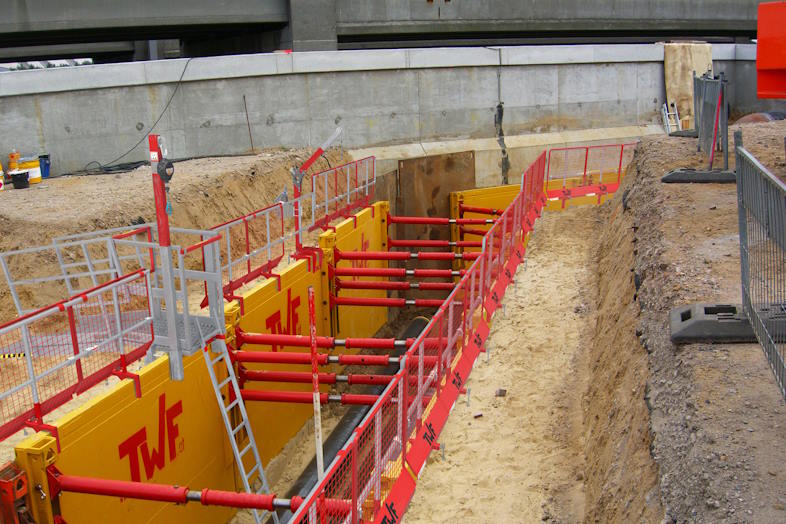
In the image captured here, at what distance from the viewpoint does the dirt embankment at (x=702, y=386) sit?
15.6ft

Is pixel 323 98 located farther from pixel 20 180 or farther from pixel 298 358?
pixel 298 358

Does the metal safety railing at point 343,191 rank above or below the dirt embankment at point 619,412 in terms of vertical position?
above

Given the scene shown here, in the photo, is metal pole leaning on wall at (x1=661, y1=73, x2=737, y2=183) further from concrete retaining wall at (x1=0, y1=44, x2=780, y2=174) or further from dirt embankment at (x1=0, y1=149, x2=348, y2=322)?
concrete retaining wall at (x1=0, y1=44, x2=780, y2=174)

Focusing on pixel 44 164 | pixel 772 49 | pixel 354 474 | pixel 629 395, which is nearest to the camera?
pixel 354 474

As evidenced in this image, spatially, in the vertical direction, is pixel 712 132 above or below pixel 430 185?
above

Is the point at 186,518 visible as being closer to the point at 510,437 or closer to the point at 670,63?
the point at 510,437

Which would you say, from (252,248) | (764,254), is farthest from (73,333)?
(252,248)

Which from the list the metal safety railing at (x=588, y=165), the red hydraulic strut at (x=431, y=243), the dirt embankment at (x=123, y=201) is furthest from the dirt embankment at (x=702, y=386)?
the metal safety railing at (x=588, y=165)


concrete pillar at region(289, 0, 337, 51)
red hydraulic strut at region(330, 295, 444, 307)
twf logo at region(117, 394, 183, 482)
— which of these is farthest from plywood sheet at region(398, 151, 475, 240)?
twf logo at region(117, 394, 183, 482)

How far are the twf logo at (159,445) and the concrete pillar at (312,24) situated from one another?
61.0 ft

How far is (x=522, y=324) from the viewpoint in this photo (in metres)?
12.8

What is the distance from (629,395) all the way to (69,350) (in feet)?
25.1

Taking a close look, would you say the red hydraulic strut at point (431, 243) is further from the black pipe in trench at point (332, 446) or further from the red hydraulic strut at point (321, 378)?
the red hydraulic strut at point (321, 378)

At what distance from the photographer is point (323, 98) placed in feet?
73.2
